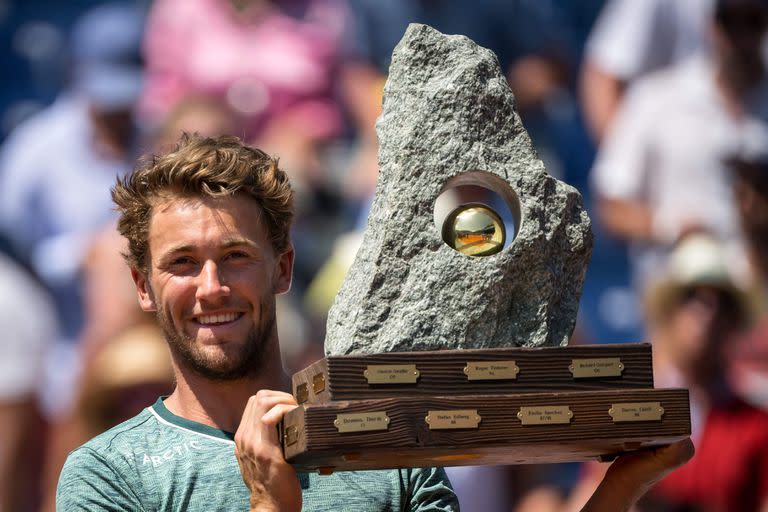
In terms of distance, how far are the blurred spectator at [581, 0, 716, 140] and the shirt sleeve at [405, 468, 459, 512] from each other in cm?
474

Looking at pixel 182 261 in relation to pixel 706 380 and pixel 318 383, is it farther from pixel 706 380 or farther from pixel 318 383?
pixel 706 380

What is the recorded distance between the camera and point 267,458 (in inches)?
136

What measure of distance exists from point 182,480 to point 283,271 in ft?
2.21

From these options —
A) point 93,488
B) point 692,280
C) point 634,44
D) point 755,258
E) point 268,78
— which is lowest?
point 93,488

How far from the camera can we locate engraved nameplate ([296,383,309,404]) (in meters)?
3.62

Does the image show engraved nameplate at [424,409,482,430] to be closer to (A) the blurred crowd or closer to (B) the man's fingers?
(B) the man's fingers

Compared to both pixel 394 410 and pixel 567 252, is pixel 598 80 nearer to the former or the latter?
pixel 567 252

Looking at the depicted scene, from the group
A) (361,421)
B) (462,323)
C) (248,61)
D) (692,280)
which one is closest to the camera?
(361,421)

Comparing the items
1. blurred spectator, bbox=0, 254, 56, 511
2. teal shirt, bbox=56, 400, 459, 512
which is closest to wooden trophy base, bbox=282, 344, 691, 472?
teal shirt, bbox=56, 400, 459, 512

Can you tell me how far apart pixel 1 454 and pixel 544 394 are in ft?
15.6

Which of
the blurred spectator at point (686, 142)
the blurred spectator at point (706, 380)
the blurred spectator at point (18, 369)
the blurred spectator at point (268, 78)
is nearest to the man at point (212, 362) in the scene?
the blurred spectator at point (706, 380)

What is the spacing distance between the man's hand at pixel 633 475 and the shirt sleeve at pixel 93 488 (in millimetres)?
1221

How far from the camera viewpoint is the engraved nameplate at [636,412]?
347cm

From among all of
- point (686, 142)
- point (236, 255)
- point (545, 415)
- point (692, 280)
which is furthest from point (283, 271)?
point (686, 142)
